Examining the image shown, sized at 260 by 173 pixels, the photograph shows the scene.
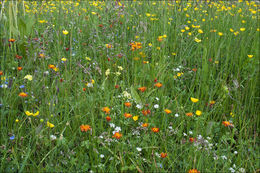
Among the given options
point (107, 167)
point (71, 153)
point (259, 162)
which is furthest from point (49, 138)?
point (259, 162)

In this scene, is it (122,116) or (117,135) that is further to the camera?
(122,116)

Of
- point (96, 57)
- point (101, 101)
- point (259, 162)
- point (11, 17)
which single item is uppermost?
point (11, 17)

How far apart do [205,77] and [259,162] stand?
747 mm

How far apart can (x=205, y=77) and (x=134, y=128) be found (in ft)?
2.40

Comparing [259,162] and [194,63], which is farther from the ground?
[194,63]

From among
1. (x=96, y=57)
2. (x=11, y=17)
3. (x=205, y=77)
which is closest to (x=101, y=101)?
(x=96, y=57)

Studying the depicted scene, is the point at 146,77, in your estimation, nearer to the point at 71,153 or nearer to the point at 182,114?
the point at 182,114

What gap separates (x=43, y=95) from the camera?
5.59 ft

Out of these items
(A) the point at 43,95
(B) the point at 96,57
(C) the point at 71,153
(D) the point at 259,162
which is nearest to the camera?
(C) the point at 71,153

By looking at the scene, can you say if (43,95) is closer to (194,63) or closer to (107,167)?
(107,167)

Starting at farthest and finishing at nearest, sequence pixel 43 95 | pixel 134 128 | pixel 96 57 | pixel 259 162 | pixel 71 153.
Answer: pixel 96 57 < pixel 43 95 < pixel 134 128 < pixel 259 162 < pixel 71 153

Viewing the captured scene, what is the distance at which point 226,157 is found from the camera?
1.43 metres

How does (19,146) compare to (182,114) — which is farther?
(182,114)

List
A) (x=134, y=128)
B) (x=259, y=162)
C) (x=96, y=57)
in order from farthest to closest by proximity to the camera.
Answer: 1. (x=96, y=57)
2. (x=134, y=128)
3. (x=259, y=162)
